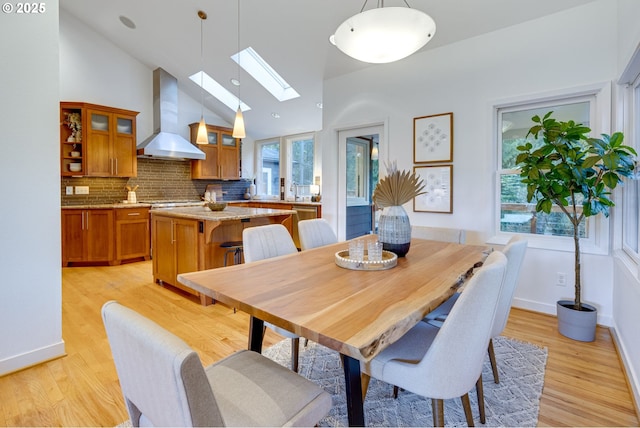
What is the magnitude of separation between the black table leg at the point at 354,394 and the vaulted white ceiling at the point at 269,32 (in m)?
3.30

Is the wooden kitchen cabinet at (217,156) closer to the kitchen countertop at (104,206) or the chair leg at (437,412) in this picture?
the kitchen countertop at (104,206)

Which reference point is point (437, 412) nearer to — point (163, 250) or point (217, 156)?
point (163, 250)

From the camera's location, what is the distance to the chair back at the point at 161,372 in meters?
0.63

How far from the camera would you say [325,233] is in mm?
2553

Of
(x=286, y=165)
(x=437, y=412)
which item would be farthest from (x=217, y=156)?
(x=437, y=412)

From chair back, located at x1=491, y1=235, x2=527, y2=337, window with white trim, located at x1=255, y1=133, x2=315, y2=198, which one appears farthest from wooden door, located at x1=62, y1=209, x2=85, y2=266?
chair back, located at x1=491, y1=235, x2=527, y2=337

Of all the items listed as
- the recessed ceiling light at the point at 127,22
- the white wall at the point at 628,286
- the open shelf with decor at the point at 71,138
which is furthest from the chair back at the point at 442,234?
the recessed ceiling light at the point at 127,22

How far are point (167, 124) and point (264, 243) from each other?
15.9 ft

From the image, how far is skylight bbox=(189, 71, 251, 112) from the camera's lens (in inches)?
227

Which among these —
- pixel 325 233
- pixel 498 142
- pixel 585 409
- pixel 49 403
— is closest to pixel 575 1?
pixel 498 142

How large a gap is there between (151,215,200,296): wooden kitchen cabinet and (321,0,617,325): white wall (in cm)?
244

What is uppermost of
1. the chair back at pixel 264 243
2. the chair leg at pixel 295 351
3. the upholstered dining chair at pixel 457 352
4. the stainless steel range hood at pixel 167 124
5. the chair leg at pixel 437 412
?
the stainless steel range hood at pixel 167 124

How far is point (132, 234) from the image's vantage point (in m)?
4.96

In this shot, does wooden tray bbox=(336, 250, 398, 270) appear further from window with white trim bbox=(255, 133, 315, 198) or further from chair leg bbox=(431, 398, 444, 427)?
window with white trim bbox=(255, 133, 315, 198)
